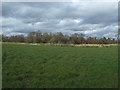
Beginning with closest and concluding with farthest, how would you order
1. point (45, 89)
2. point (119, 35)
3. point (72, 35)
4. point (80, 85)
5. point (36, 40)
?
point (45, 89)
point (80, 85)
point (119, 35)
point (36, 40)
point (72, 35)

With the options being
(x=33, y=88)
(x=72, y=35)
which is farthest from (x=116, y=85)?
(x=72, y=35)

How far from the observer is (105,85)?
4648mm

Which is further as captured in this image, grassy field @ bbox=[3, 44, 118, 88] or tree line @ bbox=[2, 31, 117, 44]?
tree line @ bbox=[2, 31, 117, 44]

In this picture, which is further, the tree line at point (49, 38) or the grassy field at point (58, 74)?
the tree line at point (49, 38)

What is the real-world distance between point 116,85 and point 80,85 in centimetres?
129

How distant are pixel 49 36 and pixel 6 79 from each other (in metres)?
44.6

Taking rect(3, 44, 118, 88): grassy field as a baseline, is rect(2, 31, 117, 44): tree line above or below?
above

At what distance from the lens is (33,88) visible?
14.0 feet

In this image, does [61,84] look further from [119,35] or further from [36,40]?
[36,40]

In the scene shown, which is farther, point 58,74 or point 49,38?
point 49,38

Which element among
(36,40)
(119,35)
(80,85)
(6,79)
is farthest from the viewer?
(36,40)

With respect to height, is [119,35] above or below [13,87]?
above

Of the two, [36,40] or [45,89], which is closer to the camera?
[45,89]

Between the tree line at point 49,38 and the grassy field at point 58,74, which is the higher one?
the tree line at point 49,38
